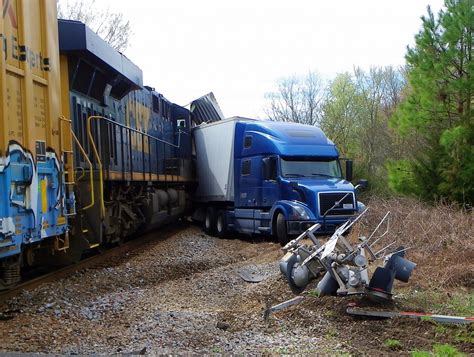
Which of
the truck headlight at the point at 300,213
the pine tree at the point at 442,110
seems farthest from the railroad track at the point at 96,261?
the pine tree at the point at 442,110

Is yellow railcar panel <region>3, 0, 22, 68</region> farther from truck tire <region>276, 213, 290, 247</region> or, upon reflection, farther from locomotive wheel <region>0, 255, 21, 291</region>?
truck tire <region>276, 213, 290, 247</region>

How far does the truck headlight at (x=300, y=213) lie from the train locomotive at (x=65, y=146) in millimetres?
3690

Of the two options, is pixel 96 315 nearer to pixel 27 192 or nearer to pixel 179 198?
pixel 27 192

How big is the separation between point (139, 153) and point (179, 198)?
431 cm

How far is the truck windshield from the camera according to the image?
14.4 m

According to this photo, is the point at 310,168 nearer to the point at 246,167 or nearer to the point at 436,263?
the point at 246,167

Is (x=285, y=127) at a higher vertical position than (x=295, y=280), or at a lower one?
higher

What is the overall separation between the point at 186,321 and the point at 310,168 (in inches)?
381

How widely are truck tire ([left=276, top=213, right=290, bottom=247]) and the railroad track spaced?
3.45 meters

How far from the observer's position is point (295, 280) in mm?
6215

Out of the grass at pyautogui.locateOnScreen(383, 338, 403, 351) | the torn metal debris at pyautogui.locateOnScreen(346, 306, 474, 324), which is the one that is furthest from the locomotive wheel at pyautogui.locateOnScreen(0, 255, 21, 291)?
the grass at pyautogui.locateOnScreen(383, 338, 403, 351)

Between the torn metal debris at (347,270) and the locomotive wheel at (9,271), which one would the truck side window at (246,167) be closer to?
the torn metal debris at (347,270)

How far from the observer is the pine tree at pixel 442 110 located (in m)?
12.9

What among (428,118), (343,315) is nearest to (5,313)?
(343,315)
